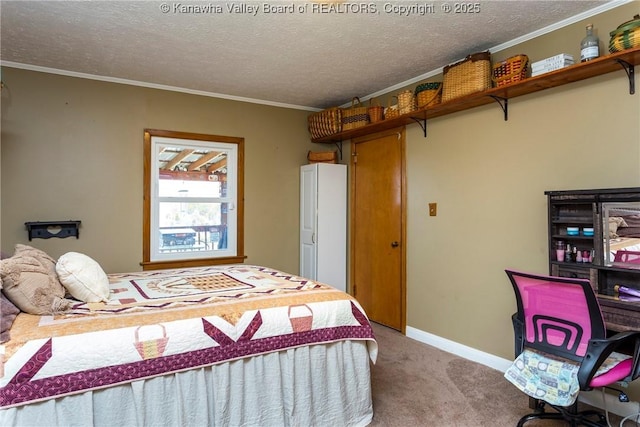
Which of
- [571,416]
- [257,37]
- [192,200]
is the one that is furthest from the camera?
[192,200]

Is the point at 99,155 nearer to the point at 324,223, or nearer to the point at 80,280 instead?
the point at 80,280

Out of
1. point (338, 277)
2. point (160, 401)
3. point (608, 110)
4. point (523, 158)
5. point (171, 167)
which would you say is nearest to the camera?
point (160, 401)

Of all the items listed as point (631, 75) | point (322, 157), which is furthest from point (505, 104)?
point (322, 157)

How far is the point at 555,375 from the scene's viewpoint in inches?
78.0

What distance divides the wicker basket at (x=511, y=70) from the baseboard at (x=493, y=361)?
6.86ft

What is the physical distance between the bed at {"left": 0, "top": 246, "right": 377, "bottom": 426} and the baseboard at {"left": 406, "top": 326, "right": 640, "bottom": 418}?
1295 millimetres

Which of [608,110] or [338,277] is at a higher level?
[608,110]

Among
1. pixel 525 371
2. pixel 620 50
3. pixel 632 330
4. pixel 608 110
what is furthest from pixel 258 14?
pixel 632 330

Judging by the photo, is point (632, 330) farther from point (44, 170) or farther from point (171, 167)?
point (44, 170)

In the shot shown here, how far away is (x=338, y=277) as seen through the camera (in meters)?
4.73

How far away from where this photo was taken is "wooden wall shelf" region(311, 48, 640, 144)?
7.54ft

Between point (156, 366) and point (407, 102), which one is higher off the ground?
point (407, 102)

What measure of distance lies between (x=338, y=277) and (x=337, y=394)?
2.46 m

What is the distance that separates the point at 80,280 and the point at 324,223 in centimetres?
284
